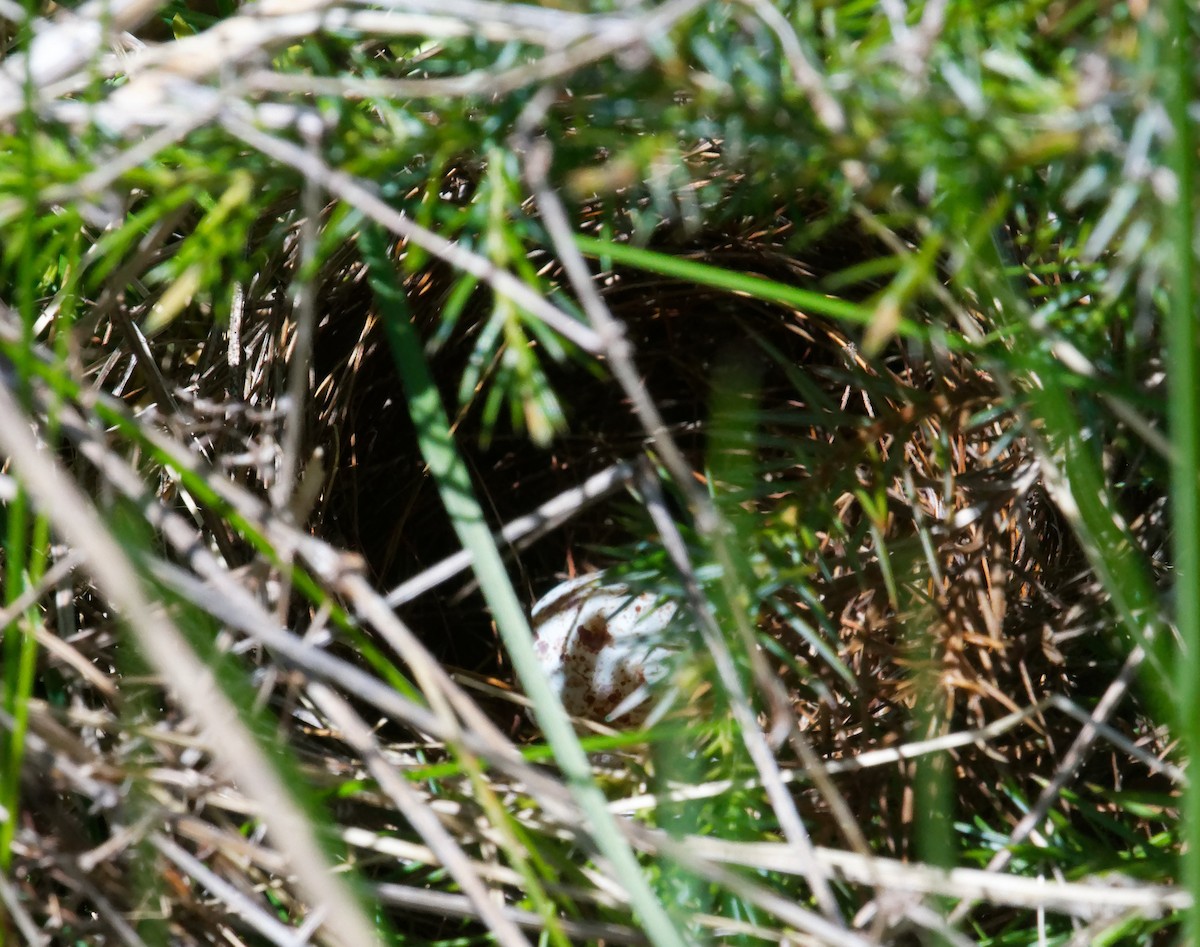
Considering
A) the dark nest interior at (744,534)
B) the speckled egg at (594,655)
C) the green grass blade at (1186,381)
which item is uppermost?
the green grass blade at (1186,381)

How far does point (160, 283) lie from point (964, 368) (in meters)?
0.73

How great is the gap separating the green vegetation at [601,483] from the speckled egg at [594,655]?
0.05 m

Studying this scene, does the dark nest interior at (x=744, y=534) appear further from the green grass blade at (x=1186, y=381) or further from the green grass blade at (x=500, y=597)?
the green grass blade at (x=1186, y=381)

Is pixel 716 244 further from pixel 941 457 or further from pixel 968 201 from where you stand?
pixel 968 201

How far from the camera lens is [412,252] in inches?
20.5

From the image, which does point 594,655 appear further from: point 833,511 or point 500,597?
point 500,597

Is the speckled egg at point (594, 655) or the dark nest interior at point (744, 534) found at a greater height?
the dark nest interior at point (744, 534)

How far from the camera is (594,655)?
1098mm

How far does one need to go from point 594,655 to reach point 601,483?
497 millimetres

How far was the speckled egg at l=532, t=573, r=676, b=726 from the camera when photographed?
1.09 m

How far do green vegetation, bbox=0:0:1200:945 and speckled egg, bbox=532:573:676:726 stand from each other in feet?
0.15

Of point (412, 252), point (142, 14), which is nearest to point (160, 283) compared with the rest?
point (142, 14)

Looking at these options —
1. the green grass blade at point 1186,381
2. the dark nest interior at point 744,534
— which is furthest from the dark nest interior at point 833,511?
the green grass blade at point 1186,381

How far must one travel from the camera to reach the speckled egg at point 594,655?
1.09 m
